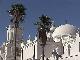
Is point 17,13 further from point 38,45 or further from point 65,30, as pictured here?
point 65,30

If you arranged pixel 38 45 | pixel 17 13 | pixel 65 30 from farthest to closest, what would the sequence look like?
1. pixel 65 30
2. pixel 38 45
3. pixel 17 13

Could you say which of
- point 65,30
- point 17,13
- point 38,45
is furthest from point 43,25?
point 65,30

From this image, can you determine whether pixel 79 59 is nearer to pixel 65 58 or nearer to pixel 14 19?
pixel 65 58

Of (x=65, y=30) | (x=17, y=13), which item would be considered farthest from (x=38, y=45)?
(x=17, y=13)

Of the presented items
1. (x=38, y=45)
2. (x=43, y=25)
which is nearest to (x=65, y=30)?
(x=38, y=45)

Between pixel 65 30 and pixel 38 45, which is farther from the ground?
pixel 65 30

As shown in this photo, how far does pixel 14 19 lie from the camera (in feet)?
145

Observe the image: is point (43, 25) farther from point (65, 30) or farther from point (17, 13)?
point (65, 30)

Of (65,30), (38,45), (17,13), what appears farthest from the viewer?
Result: (65,30)

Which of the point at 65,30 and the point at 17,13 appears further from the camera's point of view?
the point at 65,30

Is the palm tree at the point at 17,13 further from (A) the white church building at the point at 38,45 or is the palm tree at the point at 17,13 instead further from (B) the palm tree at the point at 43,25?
(A) the white church building at the point at 38,45

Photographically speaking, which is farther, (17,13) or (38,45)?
(38,45)

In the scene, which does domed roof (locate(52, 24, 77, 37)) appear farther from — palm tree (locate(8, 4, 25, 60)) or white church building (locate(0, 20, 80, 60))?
palm tree (locate(8, 4, 25, 60))

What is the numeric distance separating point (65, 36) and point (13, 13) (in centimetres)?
3866
